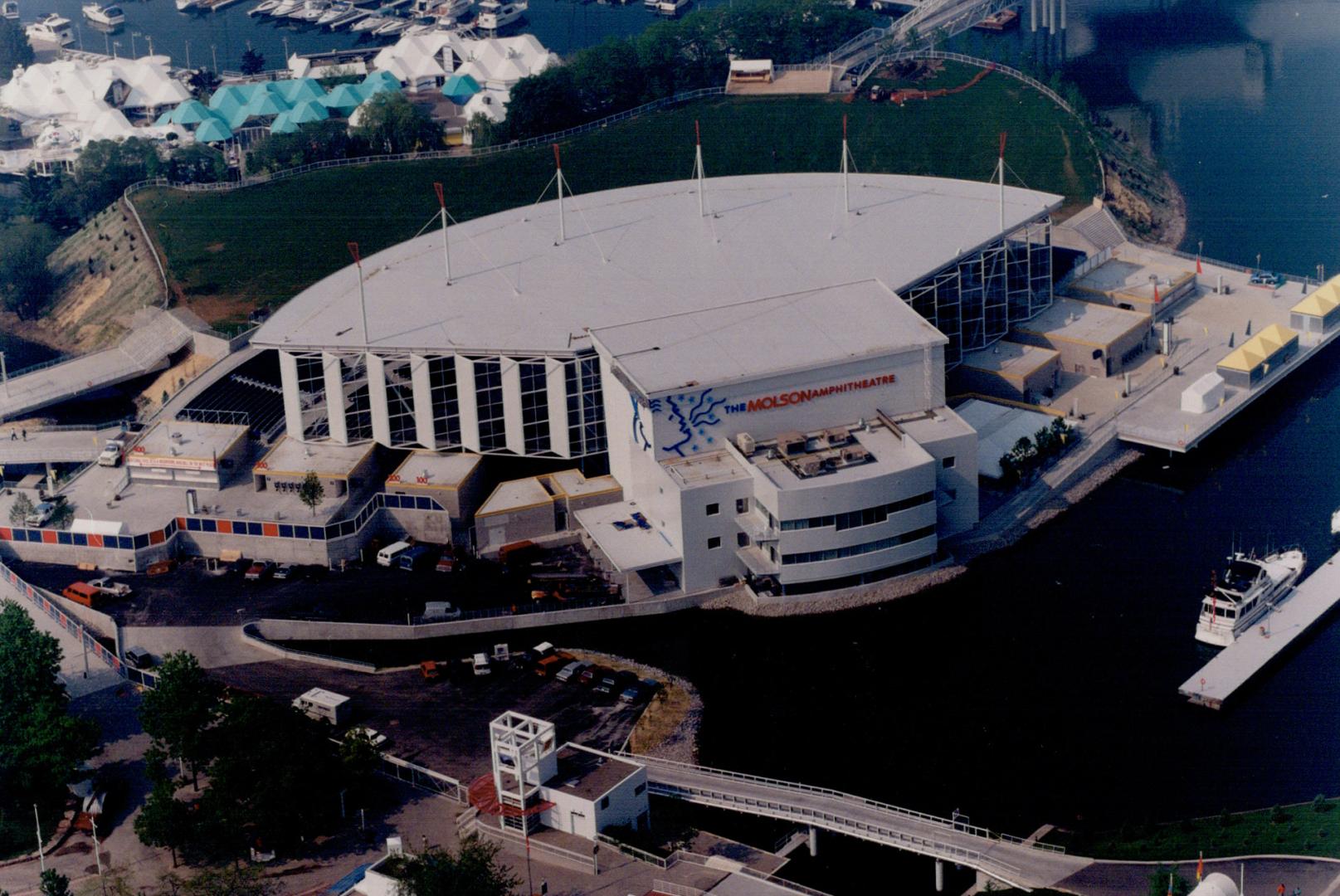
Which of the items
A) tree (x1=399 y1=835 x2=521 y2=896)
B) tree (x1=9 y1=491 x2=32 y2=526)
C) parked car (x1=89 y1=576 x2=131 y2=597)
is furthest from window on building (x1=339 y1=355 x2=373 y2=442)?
tree (x1=399 y1=835 x2=521 y2=896)

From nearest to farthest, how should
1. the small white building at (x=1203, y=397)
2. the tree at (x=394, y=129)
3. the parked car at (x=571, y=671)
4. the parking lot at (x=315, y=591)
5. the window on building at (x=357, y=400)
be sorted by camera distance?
1. the parked car at (x=571, y=671)
2. the parking lot at (x=315, y=591)
3. the window on building at (x=357, y=400)
4. the small white building at (x=1203, y=397)
5. the tree at (x=394, y=129)

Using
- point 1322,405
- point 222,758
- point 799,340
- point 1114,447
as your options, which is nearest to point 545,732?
point 222,758

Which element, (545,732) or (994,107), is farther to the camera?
(994,107)

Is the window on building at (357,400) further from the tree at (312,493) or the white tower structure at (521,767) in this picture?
the white tower structure at (521,767)

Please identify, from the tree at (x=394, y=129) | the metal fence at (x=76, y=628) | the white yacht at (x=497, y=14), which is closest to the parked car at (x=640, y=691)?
the metal fence at (x=76, y=628)

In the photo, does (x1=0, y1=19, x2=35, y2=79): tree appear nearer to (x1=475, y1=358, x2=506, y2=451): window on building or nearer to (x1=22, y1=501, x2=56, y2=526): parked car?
(x1=22, y1=501, x2=56, y2=526): parked car

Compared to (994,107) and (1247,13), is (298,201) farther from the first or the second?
(1247,13)
